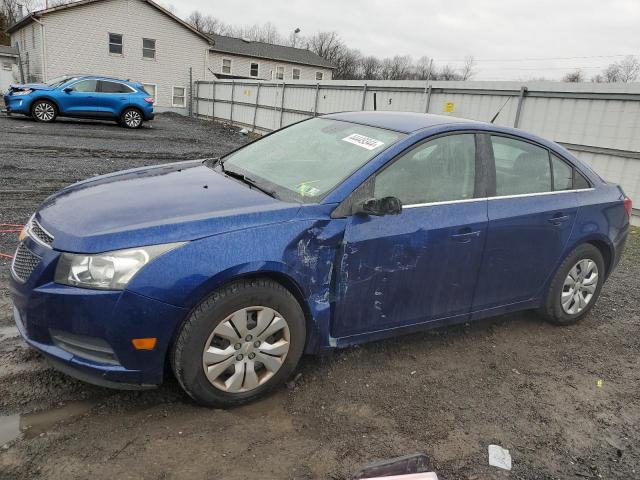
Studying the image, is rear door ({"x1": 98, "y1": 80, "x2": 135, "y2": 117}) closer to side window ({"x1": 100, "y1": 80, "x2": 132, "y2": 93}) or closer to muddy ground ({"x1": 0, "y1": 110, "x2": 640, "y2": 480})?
side window ({"x1": 100, "y1": 80, "x2": 132, "y2": 93})

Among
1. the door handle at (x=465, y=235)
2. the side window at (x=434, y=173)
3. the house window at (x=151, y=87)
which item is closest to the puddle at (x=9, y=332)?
the side window at (x=434, y=173)

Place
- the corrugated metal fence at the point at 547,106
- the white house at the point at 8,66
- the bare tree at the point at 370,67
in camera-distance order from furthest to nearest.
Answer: the bare tree at the point at 370,67, the white house at the point at 8,66, the corrugated metal fence at the point at 547,106

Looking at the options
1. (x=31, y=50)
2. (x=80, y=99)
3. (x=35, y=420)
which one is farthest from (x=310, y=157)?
(x=31, y=50)

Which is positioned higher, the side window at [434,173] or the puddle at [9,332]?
the side window at [434,173]

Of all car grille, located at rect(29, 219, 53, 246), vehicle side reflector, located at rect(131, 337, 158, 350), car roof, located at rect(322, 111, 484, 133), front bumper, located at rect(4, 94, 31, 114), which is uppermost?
car roof, located at rect(322, 111, 484, 133)

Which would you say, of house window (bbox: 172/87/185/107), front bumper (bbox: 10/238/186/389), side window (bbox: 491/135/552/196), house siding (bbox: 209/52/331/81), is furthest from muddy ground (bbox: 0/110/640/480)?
house siding (bbox: 209/52/331/81)

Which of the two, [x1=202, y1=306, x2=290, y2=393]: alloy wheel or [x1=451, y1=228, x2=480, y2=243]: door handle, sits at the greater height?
[x1=451, y1=228, x2=480, y2=243]: door handle

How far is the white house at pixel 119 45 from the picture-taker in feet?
86.8

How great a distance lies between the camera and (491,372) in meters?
3.52

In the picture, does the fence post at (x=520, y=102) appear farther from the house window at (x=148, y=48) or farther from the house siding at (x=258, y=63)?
the house siding at (x=258, y=63)

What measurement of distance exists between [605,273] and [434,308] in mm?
2105

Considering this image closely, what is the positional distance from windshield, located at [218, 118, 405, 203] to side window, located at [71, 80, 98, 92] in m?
16.0

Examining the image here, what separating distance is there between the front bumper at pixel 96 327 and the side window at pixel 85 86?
56.1 ft

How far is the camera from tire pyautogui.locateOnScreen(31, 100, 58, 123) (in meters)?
16.9
